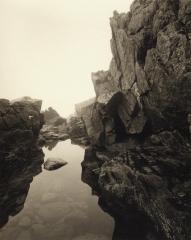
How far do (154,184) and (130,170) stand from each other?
4.22m

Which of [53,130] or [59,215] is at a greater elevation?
Result: [53,130]

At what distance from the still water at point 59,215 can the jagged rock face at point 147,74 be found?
12.0 metres

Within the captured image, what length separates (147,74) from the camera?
28938 millimetres

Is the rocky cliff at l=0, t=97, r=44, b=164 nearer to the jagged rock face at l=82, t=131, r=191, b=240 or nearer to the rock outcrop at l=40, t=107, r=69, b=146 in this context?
the jagged rock face at l=82, t=131, r=191, b=240

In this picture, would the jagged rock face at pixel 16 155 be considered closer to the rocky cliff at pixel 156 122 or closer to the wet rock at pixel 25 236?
the wet rock at pixel 25 236

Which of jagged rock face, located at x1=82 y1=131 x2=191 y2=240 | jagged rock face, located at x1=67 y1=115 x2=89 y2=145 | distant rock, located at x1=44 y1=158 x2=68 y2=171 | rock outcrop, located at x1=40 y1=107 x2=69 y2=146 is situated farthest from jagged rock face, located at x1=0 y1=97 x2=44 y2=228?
jagged rock face, located at x1=67 y1=115 x2=89 y2=145

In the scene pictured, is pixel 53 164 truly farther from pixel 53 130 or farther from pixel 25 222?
pixel 53 130

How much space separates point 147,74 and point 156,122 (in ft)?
22.1

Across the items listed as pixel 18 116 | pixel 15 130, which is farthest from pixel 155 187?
pixel 18 116

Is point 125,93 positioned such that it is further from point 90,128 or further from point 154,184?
point 154,184

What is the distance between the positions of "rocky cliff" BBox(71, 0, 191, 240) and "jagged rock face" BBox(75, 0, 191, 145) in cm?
10

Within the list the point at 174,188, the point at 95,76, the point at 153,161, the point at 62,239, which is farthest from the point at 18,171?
the point at 95,76

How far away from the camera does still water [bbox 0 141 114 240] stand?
23.7m

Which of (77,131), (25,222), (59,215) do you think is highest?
(77,131)
